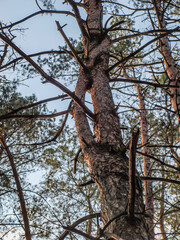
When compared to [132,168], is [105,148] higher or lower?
higher

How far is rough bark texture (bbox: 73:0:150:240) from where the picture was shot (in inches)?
41.5

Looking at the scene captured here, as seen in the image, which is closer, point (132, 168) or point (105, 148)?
point (132, 168)

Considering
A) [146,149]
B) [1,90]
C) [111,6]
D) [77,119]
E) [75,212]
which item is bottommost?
[77,119]

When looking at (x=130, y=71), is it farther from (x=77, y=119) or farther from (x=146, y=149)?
(x=77, y=119)

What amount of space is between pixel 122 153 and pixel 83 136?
0.39 metres

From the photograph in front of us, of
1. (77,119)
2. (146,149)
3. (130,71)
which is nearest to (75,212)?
(146,149)

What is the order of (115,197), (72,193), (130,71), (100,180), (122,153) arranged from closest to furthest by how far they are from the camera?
(115,197)
(100,180)
(122,153)
(130,71)
(72,193)

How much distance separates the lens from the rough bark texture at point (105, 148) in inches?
41.5

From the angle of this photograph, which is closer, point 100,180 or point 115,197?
point 115,197

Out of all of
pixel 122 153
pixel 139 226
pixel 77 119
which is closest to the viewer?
pixel 139 226

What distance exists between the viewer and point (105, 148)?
1.49m

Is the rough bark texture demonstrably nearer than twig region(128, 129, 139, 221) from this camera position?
No

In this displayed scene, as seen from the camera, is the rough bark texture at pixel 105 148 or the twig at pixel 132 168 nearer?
the twig at pixel 132 168

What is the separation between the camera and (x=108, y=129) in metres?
1.61
